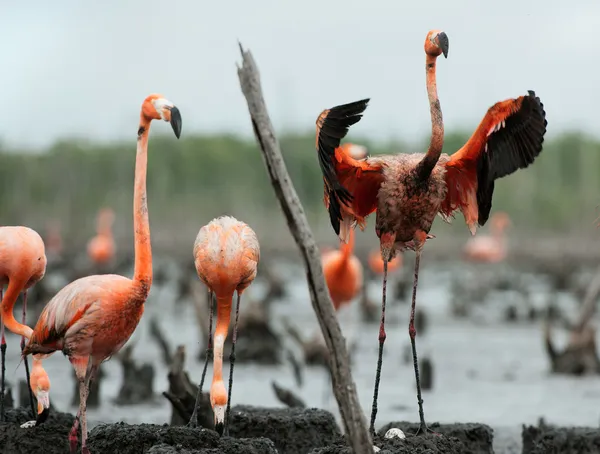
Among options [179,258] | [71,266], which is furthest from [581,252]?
[71,266]

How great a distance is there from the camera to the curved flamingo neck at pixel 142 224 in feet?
18.4

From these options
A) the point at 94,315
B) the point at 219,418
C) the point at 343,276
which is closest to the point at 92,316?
the point at 94,315

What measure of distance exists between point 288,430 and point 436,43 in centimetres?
274

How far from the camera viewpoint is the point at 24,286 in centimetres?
663

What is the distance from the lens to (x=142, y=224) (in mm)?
5793

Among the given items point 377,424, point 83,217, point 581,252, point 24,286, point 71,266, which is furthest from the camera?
point 83,217

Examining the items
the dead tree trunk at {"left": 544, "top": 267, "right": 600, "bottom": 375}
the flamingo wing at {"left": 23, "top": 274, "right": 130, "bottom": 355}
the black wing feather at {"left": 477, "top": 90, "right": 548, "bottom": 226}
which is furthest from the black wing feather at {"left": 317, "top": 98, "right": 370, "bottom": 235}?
the dead tree trunk at {"left": 544, "top": 267, "right": 600, "bottom": 375}

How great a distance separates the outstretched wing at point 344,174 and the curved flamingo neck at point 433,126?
327 millimetres

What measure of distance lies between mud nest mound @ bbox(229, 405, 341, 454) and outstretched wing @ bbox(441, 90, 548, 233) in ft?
5.57

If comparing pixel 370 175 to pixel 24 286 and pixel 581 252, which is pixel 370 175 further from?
pixel 581 252

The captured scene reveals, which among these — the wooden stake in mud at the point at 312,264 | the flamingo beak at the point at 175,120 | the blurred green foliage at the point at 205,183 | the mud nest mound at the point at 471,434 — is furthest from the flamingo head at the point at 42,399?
the blurred green foliage at the point at 205,183

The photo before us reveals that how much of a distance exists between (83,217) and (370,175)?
151ft

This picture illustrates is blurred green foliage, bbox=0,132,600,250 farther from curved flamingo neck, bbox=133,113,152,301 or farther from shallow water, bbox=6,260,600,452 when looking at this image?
curved flamingo neck, bbox=133,113,152,301

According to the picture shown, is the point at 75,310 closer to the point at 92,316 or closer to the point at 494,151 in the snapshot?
the point at 92,316
